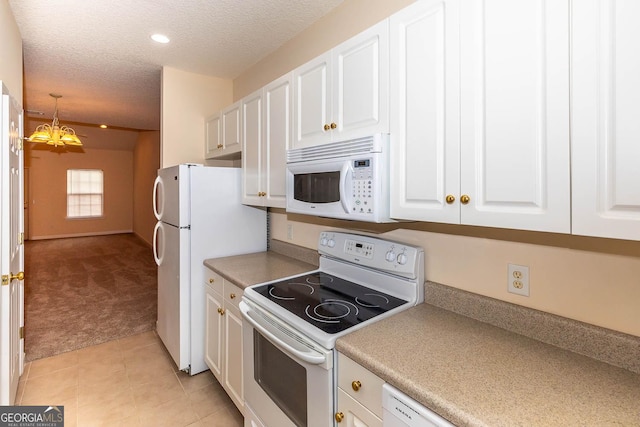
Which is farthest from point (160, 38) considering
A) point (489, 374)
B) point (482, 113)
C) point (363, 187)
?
point (489, 374)

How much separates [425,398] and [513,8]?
1.19 meters

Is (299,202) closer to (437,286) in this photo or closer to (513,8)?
(437,286)

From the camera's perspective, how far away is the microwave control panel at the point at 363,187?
1.42 metres

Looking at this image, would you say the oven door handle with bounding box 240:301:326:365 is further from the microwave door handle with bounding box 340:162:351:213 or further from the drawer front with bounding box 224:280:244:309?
the microwave door handle with bounding box 340:162:351:213

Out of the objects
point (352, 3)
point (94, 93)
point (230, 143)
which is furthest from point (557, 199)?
point (94, 93)

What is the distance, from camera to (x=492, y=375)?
1001mm

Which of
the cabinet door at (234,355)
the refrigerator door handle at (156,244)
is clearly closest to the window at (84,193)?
the refrigerator door handle at (156,244)

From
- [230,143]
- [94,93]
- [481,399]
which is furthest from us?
[94,93]

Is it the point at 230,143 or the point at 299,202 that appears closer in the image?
the point at 299,202

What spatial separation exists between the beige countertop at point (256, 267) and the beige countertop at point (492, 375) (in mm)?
927

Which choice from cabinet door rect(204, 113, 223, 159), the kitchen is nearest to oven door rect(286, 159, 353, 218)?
the kitchen

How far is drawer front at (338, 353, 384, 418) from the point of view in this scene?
1081 millimetres

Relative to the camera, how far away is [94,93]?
4.09 m

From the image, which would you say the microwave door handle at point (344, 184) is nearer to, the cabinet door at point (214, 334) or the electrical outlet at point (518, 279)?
the electrical outlet at point (518, 279)
